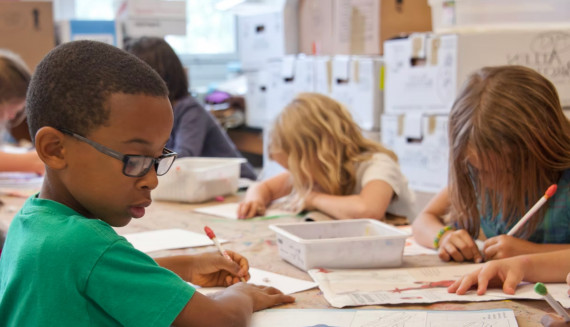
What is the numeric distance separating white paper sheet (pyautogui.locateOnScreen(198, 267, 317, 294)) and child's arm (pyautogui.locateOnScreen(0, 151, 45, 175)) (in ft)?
4.77

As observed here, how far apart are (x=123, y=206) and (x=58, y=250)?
0.38ft

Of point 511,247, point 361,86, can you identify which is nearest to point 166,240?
point 511,247

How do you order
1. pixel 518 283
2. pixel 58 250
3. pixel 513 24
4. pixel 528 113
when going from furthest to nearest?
pixel 513 24 < pixel 528 113 < pixel 518 283 < pixel 58 250

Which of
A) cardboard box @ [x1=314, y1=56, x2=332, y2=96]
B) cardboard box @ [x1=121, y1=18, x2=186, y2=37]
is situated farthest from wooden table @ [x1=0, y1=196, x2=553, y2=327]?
cardboard box @ [x1=121, y1=18, x2=186, y2=37]

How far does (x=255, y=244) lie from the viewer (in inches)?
58.2

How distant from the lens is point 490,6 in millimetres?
2393

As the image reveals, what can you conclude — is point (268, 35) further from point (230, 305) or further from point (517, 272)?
point (230, 305)

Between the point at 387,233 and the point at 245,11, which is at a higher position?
the point at 245,11

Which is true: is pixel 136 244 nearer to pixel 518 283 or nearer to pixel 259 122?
pixel 518 283

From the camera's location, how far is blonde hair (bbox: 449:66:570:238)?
4.14ft

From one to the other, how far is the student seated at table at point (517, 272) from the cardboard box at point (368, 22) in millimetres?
2098

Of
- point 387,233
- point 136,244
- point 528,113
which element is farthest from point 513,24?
point 136,244

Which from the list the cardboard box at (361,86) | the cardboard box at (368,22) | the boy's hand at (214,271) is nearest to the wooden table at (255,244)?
the boy's hand at (214,271)

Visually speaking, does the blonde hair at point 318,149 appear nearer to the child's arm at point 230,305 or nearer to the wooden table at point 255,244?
the wooden table at point 255,244
